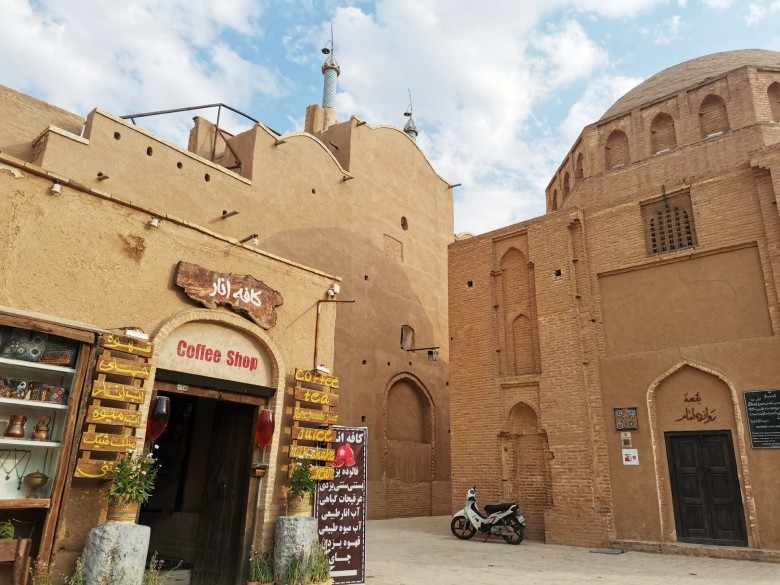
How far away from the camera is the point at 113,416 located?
568cm

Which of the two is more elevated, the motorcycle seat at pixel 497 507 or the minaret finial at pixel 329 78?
the minaret finial at pixel 329 78

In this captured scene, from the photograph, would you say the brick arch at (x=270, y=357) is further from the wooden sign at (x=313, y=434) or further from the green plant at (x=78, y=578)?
the green plant at (x=78, y=578)

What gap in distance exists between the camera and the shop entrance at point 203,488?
7.19 meters

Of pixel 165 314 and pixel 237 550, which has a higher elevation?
pixel 165 314

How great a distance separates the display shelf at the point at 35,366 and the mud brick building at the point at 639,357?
30.9 feet

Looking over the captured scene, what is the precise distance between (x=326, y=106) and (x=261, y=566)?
2599cm

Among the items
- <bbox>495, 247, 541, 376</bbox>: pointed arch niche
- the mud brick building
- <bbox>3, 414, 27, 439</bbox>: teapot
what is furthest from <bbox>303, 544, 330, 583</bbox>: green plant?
<bbox>495, 247, 541, 376</bbox>: pointed arch niche

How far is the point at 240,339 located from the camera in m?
7.27

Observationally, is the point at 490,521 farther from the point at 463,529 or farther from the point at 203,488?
the point at 203,488

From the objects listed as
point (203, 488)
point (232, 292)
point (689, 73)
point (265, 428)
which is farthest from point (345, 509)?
point (689, 73)

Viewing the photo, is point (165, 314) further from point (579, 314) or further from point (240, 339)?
point (579, 314)

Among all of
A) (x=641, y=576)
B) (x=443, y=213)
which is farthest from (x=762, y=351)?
(x=443, y=213)

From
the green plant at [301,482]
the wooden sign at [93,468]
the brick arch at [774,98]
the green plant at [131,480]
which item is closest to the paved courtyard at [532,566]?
the green plant at [301,482]

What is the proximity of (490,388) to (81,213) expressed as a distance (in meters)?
9.72
